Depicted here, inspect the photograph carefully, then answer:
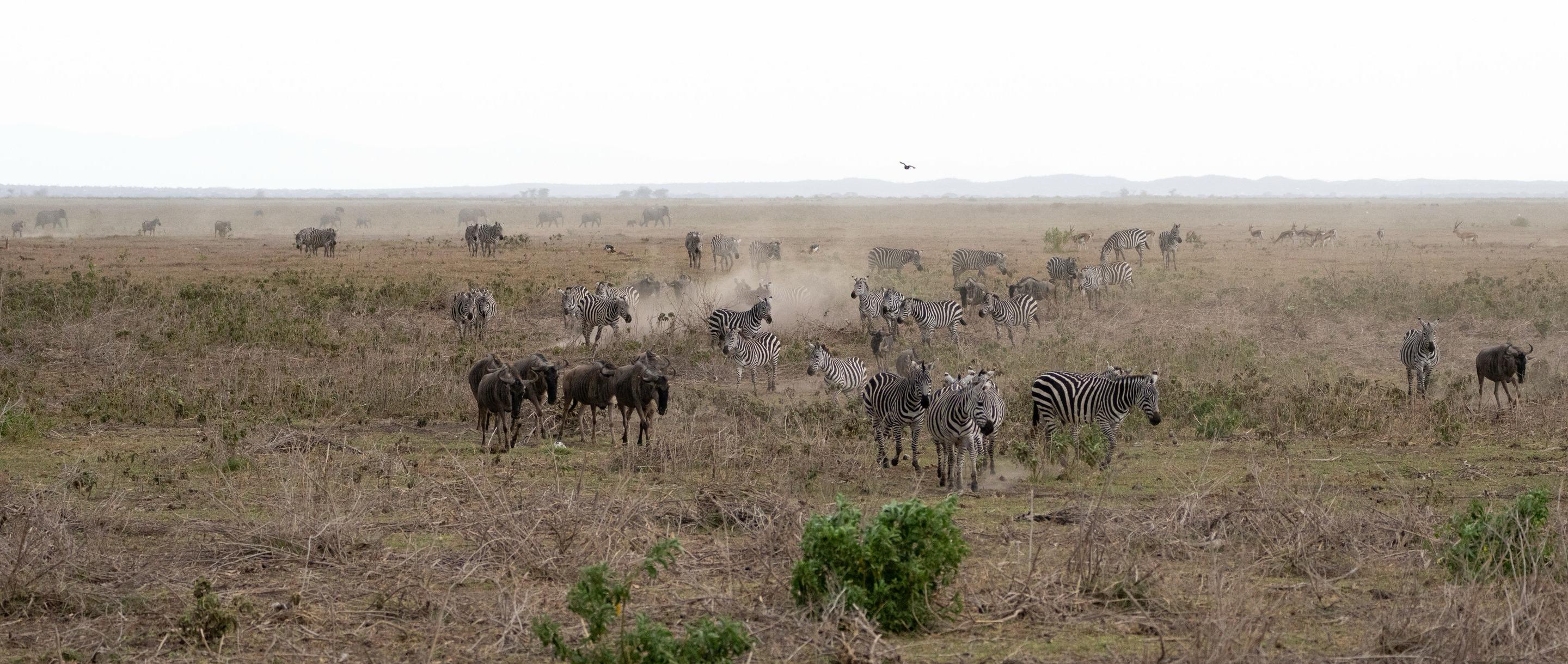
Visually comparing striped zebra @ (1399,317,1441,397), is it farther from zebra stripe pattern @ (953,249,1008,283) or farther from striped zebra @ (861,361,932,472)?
zebra stripe pattern @ (953,249,1008,283)

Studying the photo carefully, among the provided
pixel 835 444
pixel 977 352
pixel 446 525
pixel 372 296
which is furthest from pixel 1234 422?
pixel 372 296

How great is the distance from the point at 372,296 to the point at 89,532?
17.9 m

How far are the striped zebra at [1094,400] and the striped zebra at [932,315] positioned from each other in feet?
30.4

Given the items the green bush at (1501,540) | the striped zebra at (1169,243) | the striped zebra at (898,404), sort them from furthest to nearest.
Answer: the striped zebra at (1169,243) < the striped zebra at (898,404) < the green bush at (1501,540)

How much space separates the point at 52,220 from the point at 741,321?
60126mm

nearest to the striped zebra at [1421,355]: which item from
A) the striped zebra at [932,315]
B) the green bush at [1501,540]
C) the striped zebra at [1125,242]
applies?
the striped zebra at [932,315]

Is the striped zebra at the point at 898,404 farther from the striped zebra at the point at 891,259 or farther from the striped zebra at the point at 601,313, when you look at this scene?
the striped zebra at the point at 891,259

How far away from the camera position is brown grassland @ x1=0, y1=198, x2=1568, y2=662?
7656 millimetres

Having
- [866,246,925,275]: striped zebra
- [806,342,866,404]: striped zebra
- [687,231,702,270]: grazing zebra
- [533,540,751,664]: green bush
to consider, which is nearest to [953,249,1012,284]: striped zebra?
[866,246,925,275]: striped zebra

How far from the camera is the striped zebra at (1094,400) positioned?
538 inches

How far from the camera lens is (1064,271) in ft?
104

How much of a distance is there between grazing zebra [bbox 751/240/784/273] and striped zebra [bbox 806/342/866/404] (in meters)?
19.0

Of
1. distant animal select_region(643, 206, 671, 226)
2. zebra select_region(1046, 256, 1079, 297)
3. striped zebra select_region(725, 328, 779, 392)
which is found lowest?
distant animal select_region(643, 206, 671, 226)

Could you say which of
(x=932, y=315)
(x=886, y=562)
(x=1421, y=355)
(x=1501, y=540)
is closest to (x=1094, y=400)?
(x=1501, y=540)
